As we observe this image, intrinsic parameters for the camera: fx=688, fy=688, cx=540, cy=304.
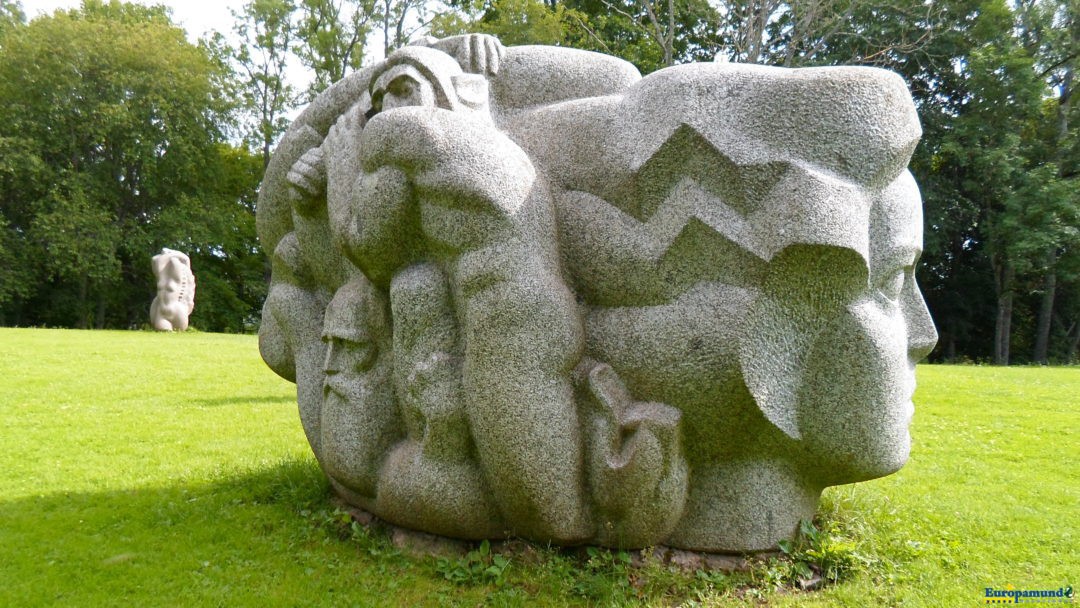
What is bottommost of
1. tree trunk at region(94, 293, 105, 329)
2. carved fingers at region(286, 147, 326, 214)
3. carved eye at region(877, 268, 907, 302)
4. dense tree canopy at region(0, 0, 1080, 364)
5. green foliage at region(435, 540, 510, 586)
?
tree trunk at region(94, 293, 105, 329)

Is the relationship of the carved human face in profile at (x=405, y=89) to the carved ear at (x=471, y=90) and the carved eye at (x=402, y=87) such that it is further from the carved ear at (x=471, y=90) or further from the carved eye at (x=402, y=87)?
the carved ear at (x=471, y=90)

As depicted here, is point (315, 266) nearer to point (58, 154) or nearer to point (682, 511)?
point (682, 511)

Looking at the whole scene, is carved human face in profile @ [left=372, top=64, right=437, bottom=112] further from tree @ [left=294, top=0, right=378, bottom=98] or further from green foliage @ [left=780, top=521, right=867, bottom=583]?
tree @ [left=294, top=0, right=378, bottom=98]

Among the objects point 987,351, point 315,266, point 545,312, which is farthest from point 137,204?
point 987,351

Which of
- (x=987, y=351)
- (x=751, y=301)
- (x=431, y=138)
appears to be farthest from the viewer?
(x=987, y=351)

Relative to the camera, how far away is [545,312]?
3.18m

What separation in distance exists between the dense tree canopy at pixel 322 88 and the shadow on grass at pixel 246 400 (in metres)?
10.9

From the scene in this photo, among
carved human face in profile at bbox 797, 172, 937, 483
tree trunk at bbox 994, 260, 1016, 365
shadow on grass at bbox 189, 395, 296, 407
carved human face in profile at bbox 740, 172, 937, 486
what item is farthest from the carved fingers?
tree trunk at bbox 994, 260, 1016, 365

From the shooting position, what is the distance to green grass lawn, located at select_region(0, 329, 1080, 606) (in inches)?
131

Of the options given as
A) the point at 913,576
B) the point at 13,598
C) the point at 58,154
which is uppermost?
the point at 58,154

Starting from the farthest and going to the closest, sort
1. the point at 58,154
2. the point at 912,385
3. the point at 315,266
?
1. the point at 58,154
2. the point at 315,266
3. the point at 912,385

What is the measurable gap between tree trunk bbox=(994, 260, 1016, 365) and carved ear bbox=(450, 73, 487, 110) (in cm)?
2059

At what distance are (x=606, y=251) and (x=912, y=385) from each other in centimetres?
170

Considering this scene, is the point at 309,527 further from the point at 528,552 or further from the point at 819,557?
the point at 819,557
